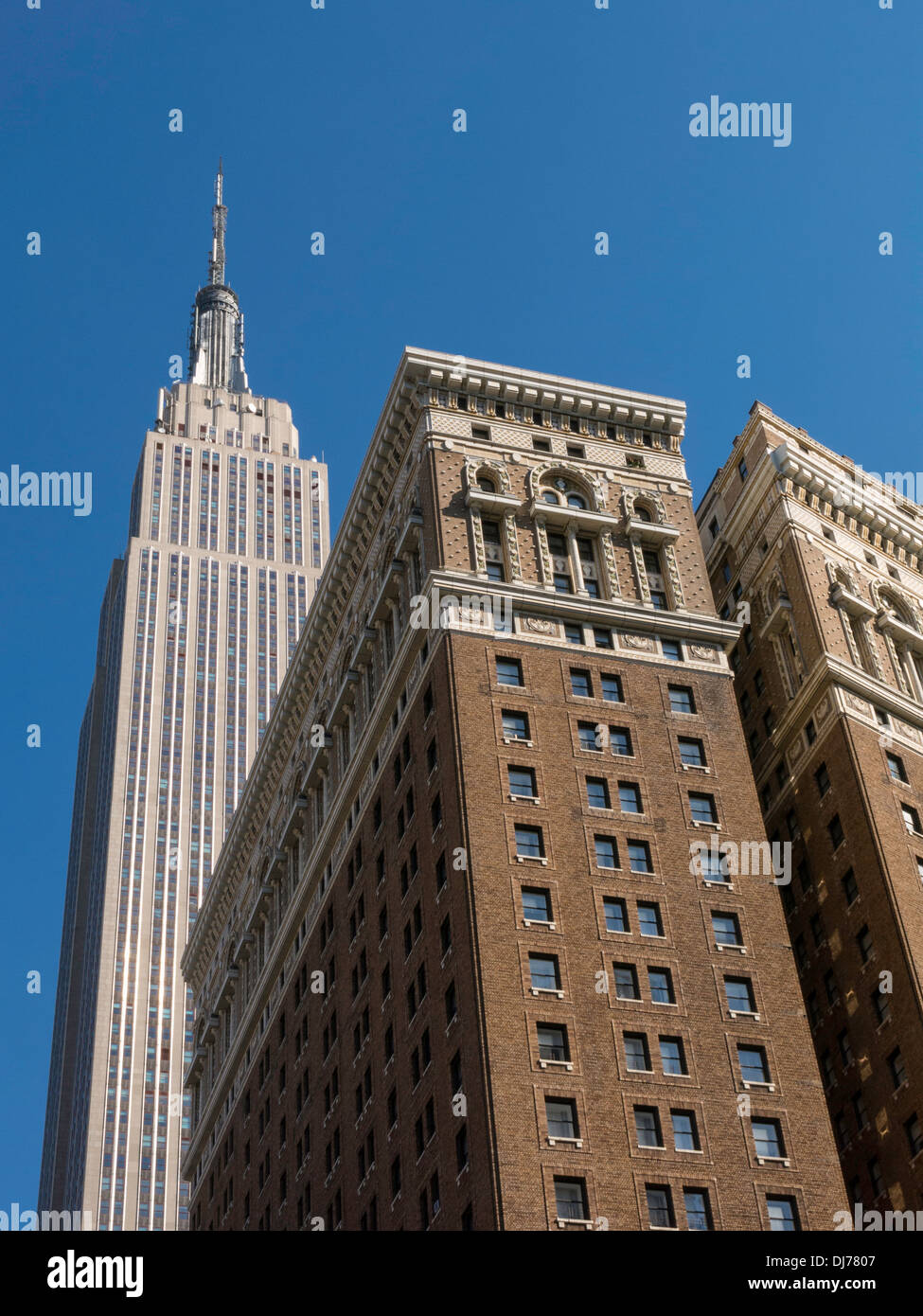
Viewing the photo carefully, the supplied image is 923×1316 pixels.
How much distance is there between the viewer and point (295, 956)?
4267 inches

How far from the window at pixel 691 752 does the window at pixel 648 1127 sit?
20.1 m

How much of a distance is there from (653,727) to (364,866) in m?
17.6

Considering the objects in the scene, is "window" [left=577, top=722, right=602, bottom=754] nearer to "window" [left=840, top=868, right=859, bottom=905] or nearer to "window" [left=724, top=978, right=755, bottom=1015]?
"window" [left=724, top=978, right=755, bottom=1015]

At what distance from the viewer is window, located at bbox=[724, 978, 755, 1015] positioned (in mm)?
78738

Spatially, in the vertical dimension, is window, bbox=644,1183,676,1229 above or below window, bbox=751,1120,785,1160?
below

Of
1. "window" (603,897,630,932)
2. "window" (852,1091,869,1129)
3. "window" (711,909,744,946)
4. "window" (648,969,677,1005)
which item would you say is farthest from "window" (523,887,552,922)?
"window" (852,1091,869,1129)

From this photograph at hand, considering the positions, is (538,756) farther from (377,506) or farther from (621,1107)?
(377,506)

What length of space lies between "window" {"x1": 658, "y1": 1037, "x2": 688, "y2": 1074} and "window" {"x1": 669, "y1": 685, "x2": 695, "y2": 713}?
64.8 ft

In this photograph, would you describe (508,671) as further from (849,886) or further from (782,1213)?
(782,1213)

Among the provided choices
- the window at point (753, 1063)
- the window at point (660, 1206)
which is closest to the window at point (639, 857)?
the window at point (753, 1063)

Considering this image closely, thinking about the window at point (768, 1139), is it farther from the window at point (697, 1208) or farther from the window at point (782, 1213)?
the window at point (697, 1208)

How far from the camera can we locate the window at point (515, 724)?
→ 86.2 metres
